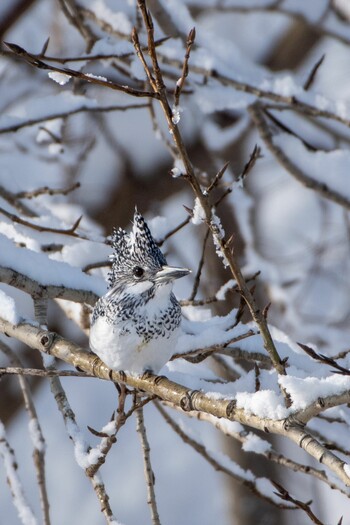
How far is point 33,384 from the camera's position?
6.64 m

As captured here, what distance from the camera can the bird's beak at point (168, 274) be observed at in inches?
84.4

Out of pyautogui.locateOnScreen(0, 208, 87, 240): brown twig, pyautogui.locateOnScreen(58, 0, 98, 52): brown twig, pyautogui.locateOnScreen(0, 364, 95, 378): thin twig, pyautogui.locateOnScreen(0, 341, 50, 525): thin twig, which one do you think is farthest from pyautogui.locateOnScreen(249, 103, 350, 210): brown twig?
pyautogui.locateOnScreen(0, 364, 95, 378): thin twig

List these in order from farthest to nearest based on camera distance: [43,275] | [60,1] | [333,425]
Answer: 1. [60,1]
2. [333,425]
3. [43,275]

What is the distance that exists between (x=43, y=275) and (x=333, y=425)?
3.85 ft

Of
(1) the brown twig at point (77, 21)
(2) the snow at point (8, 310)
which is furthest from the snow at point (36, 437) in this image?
(1) the brown twig at point (77, 21)

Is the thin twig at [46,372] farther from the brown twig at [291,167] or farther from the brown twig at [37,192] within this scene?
the brown twig at [291,167]

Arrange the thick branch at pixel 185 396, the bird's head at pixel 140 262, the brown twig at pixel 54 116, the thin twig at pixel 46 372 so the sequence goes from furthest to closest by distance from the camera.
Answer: the brown twig at pixel 54 116 < the bird's head at pixel 140 262 < the thin twig at pixel 46 372 < the thick branch at pixel 185 396

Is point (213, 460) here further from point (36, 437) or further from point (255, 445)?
point (36, 437)

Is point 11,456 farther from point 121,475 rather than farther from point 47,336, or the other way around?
point 121,475

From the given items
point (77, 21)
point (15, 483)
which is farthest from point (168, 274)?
point (77, 21)

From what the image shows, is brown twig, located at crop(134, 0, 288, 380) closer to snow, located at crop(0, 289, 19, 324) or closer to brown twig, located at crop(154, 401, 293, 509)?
snow, located at crop(0, 289, 19, 324)

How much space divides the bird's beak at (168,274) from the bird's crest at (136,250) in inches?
2.0

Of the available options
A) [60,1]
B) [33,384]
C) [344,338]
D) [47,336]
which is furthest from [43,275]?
[33,384]

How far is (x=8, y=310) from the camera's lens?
2.36m
